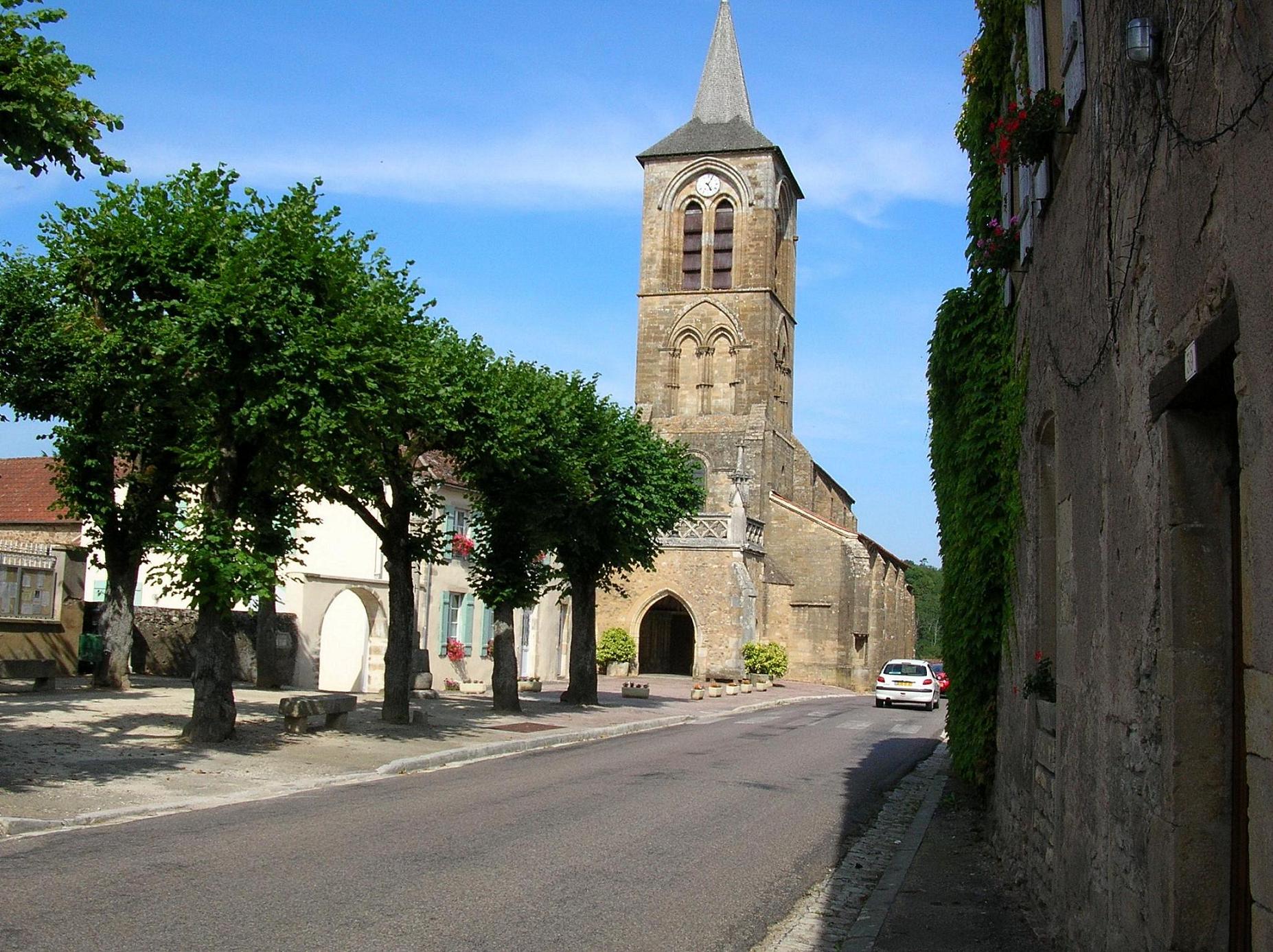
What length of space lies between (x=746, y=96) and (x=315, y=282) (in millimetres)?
44901

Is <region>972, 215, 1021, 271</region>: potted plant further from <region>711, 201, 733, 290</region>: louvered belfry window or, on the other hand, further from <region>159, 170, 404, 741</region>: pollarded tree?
<region>711, 201, 733, 290</region>: louvered belfry window

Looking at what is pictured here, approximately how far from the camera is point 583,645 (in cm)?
2716

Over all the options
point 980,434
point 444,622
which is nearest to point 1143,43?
point 980,434

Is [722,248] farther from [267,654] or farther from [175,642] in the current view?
[267,654]

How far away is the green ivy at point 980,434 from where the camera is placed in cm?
933

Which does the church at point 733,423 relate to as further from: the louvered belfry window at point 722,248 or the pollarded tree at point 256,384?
the pollarded tree at point 256,384

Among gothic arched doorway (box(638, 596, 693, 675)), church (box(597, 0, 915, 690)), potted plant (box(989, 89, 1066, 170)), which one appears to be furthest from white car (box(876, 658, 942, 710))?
potted plant (box(989, 89, 1066, 170))

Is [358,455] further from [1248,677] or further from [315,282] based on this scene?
[1248,677]

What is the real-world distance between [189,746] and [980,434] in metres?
9.77

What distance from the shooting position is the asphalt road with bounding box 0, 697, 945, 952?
592 centimetres

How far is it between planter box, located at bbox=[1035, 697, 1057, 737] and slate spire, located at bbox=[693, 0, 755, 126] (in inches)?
1957

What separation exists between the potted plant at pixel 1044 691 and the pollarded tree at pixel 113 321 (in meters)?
9.45

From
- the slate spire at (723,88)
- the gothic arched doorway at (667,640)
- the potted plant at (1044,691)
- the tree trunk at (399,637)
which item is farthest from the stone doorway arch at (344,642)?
the slate spire at (723,88)

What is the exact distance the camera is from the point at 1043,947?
620 centimetres
